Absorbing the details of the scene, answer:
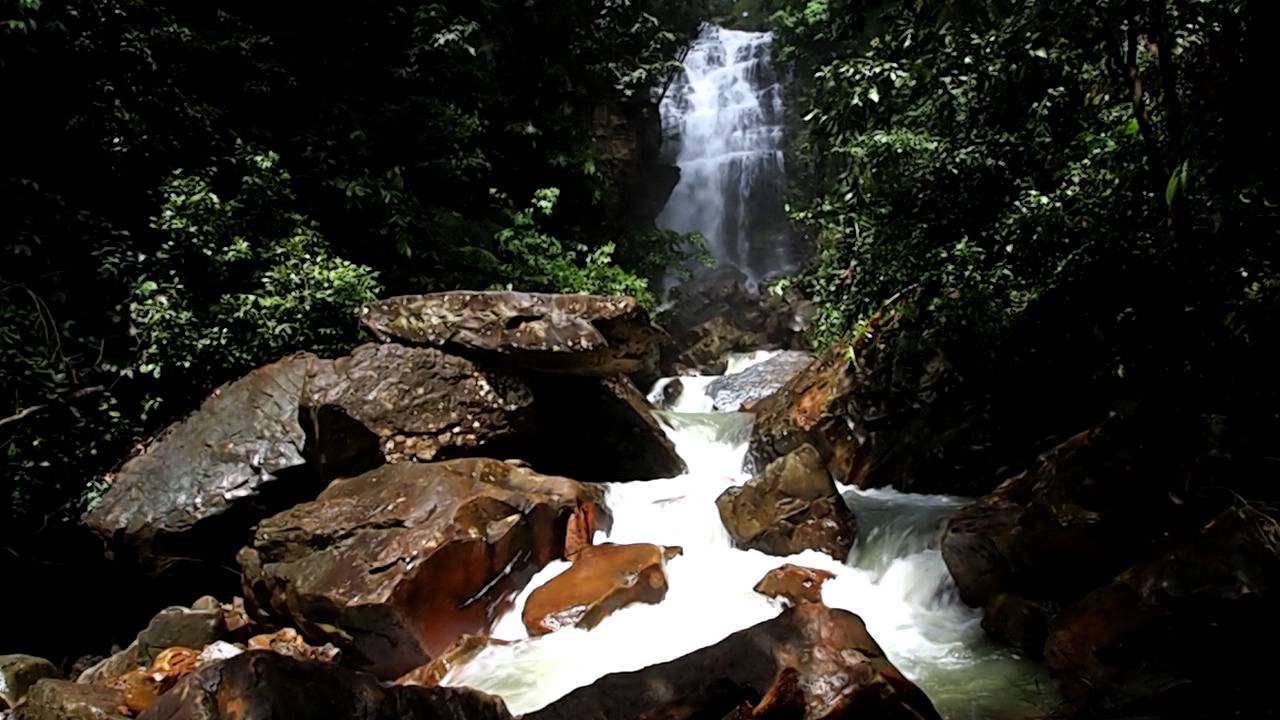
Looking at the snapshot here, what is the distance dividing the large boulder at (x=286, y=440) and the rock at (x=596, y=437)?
89 centimetres

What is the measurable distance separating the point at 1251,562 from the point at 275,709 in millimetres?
3925

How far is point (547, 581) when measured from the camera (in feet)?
18.3

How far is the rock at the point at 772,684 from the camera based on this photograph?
2.66m

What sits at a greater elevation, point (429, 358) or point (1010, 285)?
point (1010, 285)

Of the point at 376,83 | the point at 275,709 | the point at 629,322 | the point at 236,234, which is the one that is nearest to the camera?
the point at 275,709

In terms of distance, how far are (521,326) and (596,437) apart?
5.92 ft

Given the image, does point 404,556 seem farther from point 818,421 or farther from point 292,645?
point 818,421

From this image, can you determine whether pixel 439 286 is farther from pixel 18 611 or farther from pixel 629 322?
pixel 18 611

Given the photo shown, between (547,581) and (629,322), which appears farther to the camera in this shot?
(629,322)

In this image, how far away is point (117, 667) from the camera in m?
5.44

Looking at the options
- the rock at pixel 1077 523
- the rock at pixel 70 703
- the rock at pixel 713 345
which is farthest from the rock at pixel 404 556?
the rock at pixel 713 345

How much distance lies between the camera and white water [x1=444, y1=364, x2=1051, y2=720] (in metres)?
4.09

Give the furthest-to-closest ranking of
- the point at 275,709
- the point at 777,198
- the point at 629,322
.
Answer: the point at 777,198
the point at 629,322
the point at 275,709

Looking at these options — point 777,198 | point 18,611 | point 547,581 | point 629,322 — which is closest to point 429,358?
point 629,322
